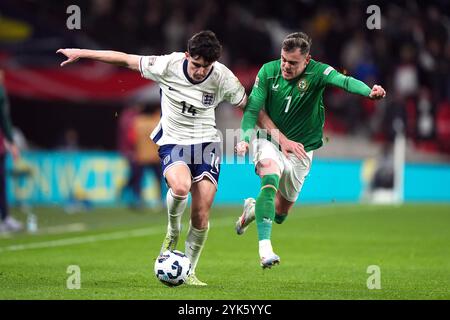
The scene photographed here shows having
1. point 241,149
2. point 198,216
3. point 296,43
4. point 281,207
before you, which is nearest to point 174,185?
point 198,216

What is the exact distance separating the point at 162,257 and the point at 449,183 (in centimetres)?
1687

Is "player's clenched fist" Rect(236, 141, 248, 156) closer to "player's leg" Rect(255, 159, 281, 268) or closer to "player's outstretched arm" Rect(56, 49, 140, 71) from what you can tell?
"player's leg" Rect(255, 159, 281, 268)

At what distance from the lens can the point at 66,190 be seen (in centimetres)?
2178

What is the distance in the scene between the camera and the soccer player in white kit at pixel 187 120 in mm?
9594

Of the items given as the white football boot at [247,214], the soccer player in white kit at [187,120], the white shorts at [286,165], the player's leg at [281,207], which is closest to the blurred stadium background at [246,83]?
the player's leg at [281,207]

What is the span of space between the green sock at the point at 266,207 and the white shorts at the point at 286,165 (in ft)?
1.18

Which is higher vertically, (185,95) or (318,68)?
(318,68)

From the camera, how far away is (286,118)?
34.7 ft

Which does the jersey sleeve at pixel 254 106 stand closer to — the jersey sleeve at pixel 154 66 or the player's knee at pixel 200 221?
the player's knee at pixel 200 221

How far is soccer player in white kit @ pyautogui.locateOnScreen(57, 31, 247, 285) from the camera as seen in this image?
9594 mm

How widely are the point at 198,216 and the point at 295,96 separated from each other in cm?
164

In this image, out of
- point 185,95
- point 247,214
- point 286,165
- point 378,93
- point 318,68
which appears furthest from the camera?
point 247,214

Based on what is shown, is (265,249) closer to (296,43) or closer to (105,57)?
(296,43)

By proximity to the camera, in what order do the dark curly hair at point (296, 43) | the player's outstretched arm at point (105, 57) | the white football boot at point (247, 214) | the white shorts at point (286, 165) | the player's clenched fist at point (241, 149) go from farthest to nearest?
the white football boot at point (247, 214) → the white shorts at point (286, 165) → the dark curly hair at point (296, 43) → the player's outstretched arm at point (105, 57) → the player's clenched fist at point (241, 149)
